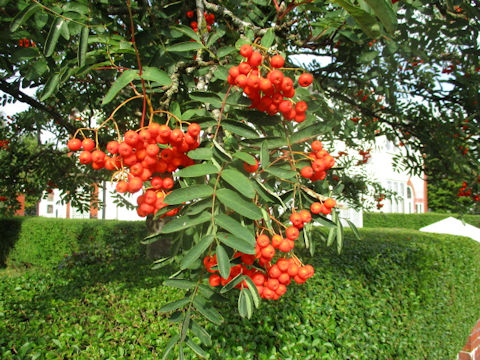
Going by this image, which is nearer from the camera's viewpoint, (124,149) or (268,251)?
(124,149)

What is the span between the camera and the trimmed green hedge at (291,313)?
8.30ft

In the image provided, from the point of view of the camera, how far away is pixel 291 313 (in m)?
3.15

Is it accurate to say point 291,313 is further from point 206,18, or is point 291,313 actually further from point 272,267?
point 206,18

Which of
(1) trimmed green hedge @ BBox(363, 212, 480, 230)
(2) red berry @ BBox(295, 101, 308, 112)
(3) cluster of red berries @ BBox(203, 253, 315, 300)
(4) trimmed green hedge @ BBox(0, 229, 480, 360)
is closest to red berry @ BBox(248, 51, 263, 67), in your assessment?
(2) red berry @ BBox(295, 101, 308, 112)

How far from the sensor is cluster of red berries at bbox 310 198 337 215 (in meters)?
1.28

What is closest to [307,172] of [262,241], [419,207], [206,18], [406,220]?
[262,241]

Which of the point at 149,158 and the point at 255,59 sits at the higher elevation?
the point at 255,59

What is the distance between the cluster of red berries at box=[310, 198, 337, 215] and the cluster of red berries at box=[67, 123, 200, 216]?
487 millimetres

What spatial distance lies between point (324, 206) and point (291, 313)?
2.15 meters

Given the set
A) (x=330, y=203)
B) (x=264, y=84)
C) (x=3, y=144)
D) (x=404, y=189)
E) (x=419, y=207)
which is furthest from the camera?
(x=419, y=207)

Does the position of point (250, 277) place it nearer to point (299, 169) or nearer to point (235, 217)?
point (235, 217)

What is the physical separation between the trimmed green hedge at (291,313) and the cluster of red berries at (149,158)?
5.30 feet

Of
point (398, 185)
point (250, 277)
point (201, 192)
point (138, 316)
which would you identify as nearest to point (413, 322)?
point (138, 316)

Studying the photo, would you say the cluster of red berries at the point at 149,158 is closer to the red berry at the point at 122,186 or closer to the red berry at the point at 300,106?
the red berry at the point at 122,186
